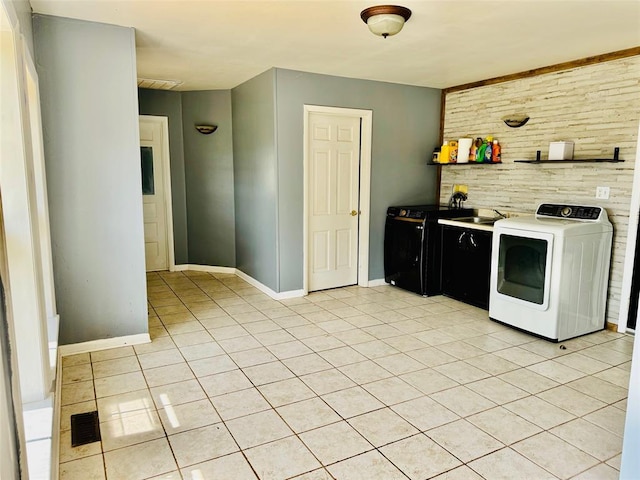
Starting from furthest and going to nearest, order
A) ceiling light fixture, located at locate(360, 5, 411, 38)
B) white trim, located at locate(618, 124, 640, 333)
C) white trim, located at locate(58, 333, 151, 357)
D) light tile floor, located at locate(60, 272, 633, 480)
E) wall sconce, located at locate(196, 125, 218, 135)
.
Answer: wall sconce, located at locate(196, 125, 218, 135) < white trim, located at locate(618, 124, 640, 333) < white trim, located at locate(58, 333, 151, 357) < ceiling light fixture, located at locate(360, 5, 411, 38) < light tile floor, located at locate(60, 272, 633, 480)

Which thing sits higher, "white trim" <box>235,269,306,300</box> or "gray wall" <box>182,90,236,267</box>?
"gray wall" <box>182,90,236,267</box>

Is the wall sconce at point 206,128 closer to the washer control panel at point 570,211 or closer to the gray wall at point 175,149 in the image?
the gray wall at point 175,149

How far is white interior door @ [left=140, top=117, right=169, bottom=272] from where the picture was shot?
5.83m

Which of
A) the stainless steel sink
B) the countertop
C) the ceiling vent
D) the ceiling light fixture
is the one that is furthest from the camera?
the ceiling vent

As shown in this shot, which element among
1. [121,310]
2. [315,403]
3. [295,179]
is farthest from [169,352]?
[295,179]

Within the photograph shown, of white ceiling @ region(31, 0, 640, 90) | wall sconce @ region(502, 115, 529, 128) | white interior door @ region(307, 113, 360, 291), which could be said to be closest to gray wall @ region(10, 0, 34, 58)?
white ceiling @ region(31, 0, 640, 90)

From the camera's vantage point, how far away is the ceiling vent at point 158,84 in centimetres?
512

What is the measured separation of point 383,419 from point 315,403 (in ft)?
1.39

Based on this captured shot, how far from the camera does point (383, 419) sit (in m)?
2.54

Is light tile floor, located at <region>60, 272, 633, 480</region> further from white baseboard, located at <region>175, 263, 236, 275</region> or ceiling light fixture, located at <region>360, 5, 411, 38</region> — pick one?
ceiling light fixture, located at <region>360, 5, 411, 38</region>

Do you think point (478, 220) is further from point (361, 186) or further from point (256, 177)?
point (256, 177)

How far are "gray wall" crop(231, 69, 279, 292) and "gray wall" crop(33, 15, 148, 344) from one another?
1565 mm

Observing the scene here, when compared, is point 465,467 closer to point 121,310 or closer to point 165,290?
point 121,310

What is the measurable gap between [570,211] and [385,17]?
8.24 ft
